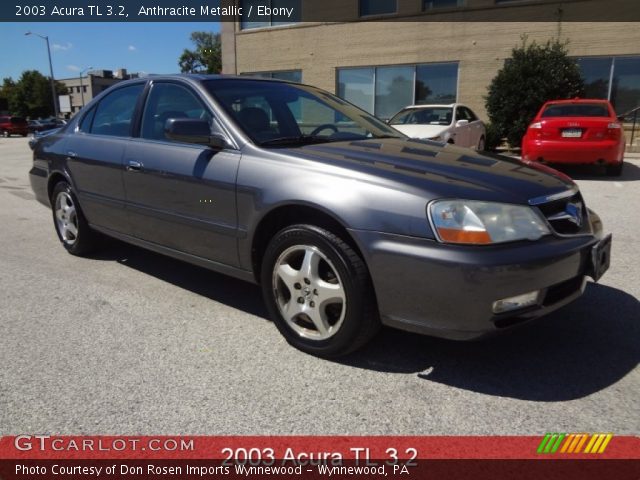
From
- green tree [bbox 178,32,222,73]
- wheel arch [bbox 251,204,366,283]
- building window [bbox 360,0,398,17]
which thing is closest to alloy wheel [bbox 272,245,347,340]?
wheel arch [bbox 251,204,366,283]

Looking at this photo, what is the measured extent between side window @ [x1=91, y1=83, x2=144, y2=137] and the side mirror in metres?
1.02

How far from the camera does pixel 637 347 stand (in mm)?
2830

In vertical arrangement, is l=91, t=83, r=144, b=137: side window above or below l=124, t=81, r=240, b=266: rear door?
above

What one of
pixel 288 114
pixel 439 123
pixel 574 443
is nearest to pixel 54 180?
pixel 288 114

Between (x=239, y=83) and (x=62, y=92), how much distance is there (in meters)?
91.6

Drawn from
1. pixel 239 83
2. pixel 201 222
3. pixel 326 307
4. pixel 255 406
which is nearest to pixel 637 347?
pixel 326 307

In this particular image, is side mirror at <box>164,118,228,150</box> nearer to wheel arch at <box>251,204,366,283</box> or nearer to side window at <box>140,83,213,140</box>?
side window at <box>140,83,213,140</box>

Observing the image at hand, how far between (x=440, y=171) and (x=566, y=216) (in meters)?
0.68

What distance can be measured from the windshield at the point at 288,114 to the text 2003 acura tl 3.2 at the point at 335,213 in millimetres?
14

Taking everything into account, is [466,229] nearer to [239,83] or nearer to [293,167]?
[293,167]

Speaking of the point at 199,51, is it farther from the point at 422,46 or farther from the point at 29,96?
the point at 422,46

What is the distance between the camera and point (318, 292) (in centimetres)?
268

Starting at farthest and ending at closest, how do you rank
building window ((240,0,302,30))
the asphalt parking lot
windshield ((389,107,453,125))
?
building window ((240,0,302,30)), windshield ((389,107,453,125)), the asphalt parking lot

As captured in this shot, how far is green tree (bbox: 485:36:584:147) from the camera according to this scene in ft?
45.3
